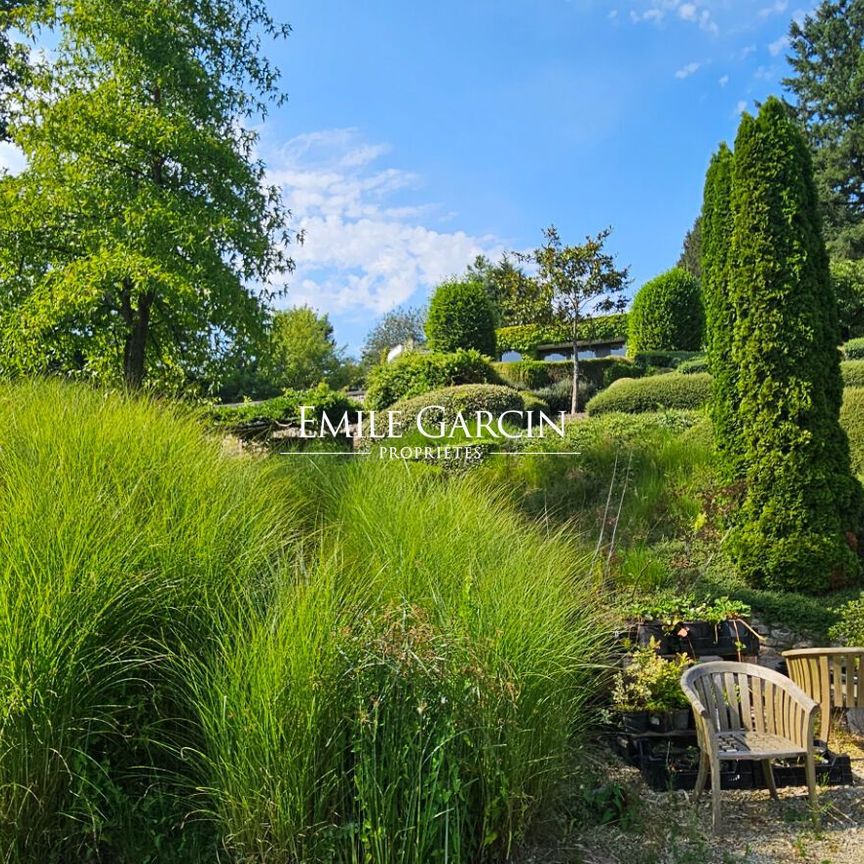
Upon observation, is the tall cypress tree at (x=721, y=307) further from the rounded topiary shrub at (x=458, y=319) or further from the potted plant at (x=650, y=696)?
the rounded topiary shrub at (x=458, y=319)

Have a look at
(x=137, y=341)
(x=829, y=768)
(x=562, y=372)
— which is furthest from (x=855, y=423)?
(x=562, y=372)

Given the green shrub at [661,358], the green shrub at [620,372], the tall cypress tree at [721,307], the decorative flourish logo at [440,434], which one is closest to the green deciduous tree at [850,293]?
the green shrub at [661,358]

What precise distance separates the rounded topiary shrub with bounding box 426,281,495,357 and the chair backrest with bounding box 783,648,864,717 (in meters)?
13.8

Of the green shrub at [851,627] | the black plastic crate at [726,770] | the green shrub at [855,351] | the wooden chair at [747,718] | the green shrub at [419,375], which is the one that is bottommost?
the black plastic crate at [726,770]

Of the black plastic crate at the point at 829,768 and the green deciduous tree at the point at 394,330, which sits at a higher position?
the green deciduous tree at the point at 394,330

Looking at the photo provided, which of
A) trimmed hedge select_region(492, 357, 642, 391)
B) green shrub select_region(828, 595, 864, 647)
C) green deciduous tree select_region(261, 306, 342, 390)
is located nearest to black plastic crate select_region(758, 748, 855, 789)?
green shrub select_region(828, 595, 864, 647)

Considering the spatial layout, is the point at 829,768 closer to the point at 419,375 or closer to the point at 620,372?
the point at 419,375

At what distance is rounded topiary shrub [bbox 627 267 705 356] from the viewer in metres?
20.4

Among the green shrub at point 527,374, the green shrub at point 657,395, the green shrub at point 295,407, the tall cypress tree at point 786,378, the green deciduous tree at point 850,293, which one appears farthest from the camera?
the green deciduous tree at point 850,293

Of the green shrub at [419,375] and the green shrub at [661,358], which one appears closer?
the green shrub at [419,375]

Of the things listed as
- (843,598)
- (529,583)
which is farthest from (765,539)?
(529,583)

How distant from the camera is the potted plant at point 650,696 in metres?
3.18

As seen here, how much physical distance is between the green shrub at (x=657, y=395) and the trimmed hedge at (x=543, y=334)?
11.5 metres

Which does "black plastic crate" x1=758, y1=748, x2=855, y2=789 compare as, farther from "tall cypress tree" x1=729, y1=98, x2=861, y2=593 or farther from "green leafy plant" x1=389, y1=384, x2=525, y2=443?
"green leafy plant" x1=389, y1=384, x2=525, y2=443
